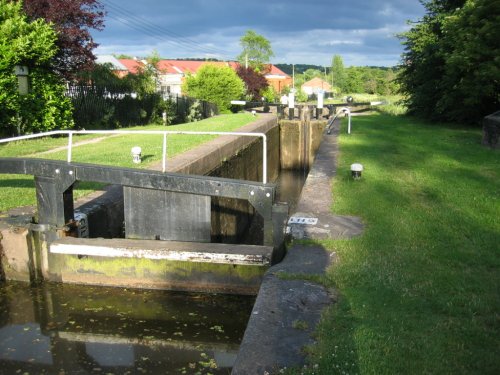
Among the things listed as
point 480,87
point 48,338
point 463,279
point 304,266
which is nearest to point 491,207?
point 463,279

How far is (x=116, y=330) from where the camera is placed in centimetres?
534

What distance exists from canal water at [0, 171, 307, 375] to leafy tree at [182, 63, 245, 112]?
26.5 meters

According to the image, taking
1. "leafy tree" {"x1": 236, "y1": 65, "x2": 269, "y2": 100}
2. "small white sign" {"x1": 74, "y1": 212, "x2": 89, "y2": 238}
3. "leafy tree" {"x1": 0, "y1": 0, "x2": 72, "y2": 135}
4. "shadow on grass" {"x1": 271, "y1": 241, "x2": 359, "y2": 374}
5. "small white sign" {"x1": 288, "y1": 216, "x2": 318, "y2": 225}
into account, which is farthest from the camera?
"leafy tree" {"x1": 236, "y1": 65, "x2": 269, "y2": 100}

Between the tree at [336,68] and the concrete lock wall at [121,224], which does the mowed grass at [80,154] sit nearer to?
the concrete lock wall at [121,224]

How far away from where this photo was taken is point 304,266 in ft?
15.8

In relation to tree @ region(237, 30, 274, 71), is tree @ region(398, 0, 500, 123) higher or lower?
lower

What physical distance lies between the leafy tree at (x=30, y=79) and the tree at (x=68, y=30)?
1130 millimetres

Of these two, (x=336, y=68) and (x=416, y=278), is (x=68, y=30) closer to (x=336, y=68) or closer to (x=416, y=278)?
(x=416, y=278)

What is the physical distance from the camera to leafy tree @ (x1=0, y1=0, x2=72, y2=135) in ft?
41.0

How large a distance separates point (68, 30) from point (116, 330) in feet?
41.5

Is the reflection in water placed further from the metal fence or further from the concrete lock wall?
the metal fence

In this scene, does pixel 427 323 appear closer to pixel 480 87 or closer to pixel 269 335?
pixel 269 335

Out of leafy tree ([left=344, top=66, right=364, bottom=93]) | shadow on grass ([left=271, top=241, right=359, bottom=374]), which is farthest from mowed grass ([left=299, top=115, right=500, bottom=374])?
leafy tree ([left=344, top=66, right=364, bottom=93])

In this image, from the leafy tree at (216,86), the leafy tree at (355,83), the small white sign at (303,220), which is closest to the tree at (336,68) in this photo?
the leafy tree at (355,83)
